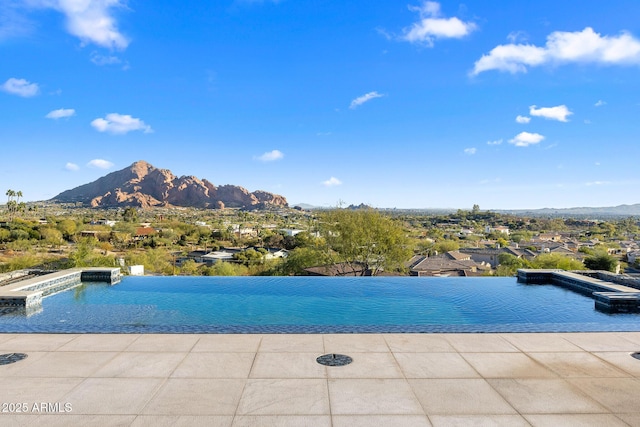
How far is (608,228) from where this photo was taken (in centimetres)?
9250

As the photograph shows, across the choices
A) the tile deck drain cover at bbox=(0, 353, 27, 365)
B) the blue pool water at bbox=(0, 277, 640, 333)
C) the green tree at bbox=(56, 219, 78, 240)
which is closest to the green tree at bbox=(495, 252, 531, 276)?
the blue pool water at bbox=(0, 277, 640, 333)

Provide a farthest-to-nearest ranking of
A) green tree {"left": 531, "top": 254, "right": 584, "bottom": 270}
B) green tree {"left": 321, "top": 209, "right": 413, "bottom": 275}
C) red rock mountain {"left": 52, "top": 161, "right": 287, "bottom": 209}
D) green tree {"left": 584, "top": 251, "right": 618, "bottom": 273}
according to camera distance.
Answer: red rock mountain {"left": 52, "top": 161, "right": 287, "bottom": 209}, green tree {"left": 584, "top": 251, "right": 618, "bottom": 273}, green tree {"left": 531, "top": 254, "right": 584, "bottom": 270}, green tree {"left": 321, "top": 209, "right": 413, "bottom": 275}

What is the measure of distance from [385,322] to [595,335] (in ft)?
12.4

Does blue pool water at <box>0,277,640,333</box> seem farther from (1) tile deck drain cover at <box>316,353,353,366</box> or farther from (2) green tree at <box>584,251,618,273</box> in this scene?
(2) green tree at <box>584,251,618,273</box>

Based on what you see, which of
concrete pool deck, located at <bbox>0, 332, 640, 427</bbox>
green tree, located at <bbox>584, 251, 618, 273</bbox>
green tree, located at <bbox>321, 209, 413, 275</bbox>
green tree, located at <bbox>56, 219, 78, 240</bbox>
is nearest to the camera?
concrete pool deck, located at <bbox>0, 332, 640, 427</bbox>

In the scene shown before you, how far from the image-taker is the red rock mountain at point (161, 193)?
557 ft

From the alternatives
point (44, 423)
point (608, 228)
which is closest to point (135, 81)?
point (44, 423)

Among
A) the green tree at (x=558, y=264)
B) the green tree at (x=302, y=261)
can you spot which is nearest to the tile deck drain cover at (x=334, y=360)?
the green tree at (x=302, y=261)

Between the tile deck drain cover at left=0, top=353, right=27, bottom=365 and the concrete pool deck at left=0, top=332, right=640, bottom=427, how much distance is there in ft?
0.45

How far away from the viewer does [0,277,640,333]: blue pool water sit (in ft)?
23.1

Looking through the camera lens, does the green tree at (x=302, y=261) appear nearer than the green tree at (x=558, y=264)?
Yes

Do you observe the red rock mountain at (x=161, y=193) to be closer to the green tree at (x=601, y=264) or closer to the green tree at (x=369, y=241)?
the green tree at (x=369, y=241)

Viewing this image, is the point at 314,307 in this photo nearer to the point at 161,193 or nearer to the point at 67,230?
the point at 67,230

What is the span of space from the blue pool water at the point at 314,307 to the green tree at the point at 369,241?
418 centimetres
